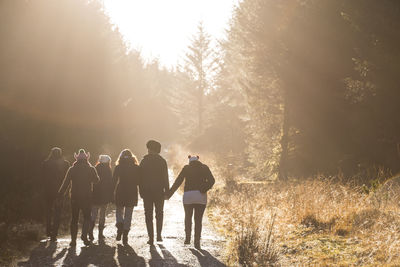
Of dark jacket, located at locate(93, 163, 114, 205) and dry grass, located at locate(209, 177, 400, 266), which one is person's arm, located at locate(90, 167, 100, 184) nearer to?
dark jacket, located at locate(93, 163, 114, 205)

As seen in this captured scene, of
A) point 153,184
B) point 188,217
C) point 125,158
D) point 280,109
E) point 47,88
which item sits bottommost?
point 188,217

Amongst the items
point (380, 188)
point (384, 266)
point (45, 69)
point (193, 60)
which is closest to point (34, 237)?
point (384, 266)

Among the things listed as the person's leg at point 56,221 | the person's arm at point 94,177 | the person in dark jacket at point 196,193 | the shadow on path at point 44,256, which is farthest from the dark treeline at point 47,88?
the person in dark jacket at point 196,193

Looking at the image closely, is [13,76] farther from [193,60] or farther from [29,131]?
[193,60]

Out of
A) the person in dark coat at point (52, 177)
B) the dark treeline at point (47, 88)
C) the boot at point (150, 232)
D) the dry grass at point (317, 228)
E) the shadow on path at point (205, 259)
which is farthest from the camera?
the dark treeline at point (47, 88)

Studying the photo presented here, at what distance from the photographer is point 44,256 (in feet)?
30.8

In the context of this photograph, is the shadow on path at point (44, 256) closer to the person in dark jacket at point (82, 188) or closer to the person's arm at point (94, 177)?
the person in dark jacket at point (82, 188)

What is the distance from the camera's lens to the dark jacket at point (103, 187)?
11.5 metres

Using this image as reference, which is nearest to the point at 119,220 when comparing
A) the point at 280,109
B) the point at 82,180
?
the point at 82,180

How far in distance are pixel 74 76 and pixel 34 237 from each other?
16220mm

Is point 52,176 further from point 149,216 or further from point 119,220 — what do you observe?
point 149,216

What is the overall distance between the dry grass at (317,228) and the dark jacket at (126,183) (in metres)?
2.48

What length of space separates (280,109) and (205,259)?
603 inches

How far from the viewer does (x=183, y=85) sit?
57.5 metres
